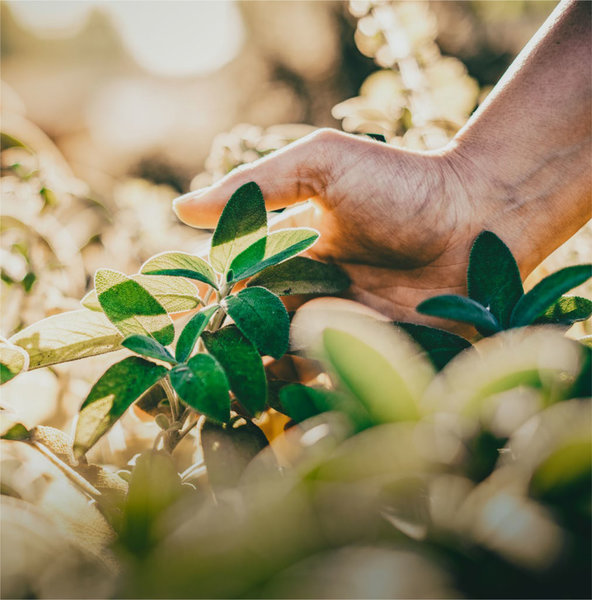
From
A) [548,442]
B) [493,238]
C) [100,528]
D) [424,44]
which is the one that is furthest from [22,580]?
[424,44]

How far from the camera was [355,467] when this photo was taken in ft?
0.93

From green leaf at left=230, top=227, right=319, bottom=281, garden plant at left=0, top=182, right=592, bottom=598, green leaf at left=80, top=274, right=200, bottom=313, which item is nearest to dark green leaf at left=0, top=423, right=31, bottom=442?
garden plant at left=0, top=182, right=592, bottom=598

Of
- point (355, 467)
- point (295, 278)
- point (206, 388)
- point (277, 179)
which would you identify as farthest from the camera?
point (277, 179)

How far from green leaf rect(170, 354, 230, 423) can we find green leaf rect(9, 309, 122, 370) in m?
0.16

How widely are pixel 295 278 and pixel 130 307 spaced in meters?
0.21

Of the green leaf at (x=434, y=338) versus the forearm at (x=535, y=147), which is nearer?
the green leaf at (x=434, y=338)

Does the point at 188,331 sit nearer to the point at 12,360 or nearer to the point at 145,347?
the point at 145,347

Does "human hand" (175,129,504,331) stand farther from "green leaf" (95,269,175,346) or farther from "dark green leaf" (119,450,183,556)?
"dark green leaf" (119,450,183,556)

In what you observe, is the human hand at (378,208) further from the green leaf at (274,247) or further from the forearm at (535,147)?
the green leaf at (274,247)

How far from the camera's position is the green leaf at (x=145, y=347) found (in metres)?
0.41

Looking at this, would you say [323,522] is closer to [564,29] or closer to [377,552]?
[377,552]

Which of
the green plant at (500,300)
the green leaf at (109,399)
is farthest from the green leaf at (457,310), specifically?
the green leaf at (109,399)

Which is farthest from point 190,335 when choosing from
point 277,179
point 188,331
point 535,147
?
point 535,147

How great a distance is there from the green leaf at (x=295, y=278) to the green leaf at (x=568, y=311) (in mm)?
262
